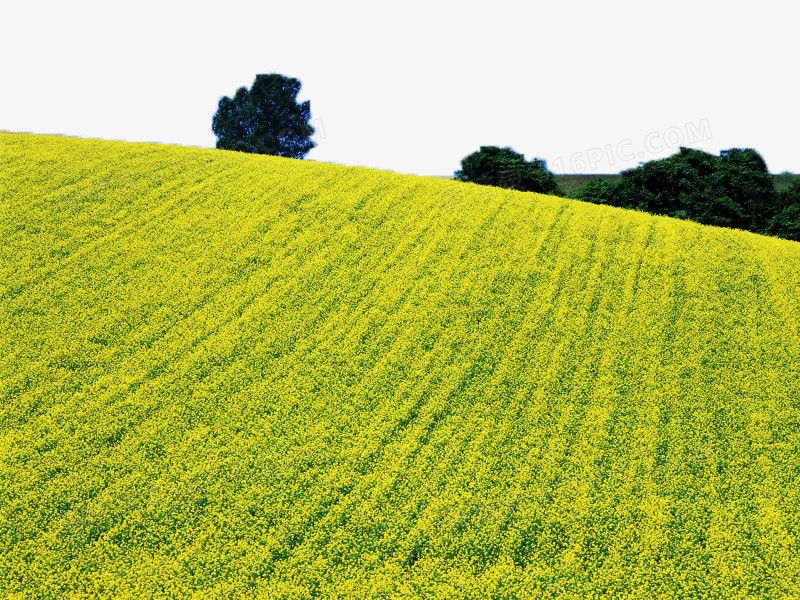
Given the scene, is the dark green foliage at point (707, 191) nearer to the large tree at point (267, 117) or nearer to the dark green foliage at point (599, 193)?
the dark green foliage at point (599, 193)

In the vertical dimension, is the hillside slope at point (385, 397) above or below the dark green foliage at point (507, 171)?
below

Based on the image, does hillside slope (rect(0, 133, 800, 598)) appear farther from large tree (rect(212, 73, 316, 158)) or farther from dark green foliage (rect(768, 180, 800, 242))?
large tree (rect(212, 73, 316, 158))

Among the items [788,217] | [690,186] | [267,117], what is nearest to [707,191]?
[690,186]

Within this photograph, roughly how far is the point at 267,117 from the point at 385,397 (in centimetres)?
5063

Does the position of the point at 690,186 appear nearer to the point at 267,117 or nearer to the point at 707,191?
the point at 707,191

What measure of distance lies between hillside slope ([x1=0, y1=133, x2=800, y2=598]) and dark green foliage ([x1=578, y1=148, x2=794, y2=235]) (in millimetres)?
9197

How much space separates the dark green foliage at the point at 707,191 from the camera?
108 ft

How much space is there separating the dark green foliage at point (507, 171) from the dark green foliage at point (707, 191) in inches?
119

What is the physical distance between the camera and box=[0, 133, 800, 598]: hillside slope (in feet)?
38.6

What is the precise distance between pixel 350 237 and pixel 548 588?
14.7m

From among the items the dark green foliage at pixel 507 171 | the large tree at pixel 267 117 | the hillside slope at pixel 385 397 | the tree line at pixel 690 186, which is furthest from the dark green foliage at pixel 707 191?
the large tree at pixel 267 117

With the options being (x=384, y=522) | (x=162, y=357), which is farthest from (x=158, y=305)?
(x=384, y=522)

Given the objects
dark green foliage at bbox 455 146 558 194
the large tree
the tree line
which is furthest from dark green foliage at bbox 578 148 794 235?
the large tree

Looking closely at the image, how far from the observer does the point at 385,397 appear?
1575 cm
